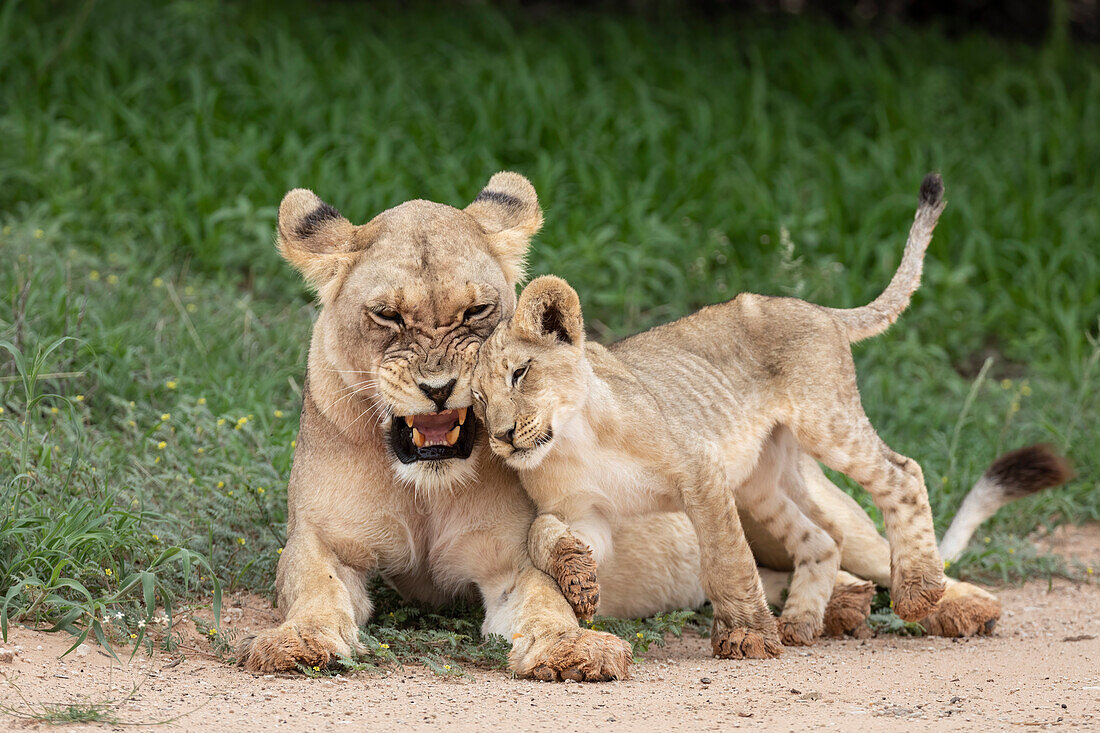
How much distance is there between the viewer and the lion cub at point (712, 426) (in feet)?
13.2

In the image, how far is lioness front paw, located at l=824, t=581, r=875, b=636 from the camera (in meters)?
4.96

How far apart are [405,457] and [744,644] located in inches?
46.5

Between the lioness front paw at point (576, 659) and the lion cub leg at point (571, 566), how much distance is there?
140mm

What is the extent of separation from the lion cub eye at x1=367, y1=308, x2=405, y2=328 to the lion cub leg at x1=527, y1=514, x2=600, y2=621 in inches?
29.5

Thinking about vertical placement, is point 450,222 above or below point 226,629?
above

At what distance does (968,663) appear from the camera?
14.5 ft

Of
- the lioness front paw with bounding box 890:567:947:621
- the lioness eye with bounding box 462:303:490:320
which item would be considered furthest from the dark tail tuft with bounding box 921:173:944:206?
the lioness eye with bounding box 462:303:490:320

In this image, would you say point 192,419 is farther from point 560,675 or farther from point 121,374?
point 560,675

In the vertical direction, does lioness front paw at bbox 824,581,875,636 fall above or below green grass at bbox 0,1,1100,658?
below

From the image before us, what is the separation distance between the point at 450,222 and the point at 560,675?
143cm

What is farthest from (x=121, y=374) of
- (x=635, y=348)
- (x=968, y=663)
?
(x=968, y=663)

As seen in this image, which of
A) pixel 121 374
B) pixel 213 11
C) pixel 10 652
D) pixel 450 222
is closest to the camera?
pixel 10 652

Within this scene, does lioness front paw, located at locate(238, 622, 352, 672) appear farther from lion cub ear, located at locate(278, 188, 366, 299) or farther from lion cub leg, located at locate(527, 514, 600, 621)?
lion cub ear, located at locate(278, 188, 366, 299)

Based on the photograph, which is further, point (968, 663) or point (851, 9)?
point (851, 9)
